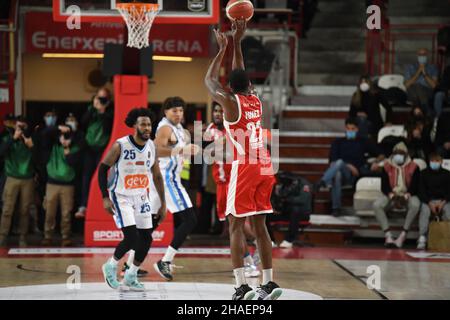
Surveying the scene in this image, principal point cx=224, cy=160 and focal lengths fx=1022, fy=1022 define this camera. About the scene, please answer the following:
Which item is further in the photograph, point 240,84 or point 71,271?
point 71,271

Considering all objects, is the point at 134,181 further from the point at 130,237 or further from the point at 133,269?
the point at 133,269

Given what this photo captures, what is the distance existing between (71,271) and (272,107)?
6794mm

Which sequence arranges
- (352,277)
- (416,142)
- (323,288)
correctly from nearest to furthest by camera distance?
(323,288) → (352,277) → (416,142)

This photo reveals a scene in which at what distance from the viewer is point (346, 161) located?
1524cm

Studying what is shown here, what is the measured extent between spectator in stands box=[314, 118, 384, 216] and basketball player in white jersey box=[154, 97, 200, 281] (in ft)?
14.7

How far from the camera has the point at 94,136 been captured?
14.3m

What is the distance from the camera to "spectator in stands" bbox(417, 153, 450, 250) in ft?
46.3

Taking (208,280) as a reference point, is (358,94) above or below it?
above

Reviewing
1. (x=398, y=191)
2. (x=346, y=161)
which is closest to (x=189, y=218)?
(x=398, y=191)

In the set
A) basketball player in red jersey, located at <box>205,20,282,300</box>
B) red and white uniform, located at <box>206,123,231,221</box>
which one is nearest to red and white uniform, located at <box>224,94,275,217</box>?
Answer: basketball player in red jersey, located at <box>205,20,282,300</box>

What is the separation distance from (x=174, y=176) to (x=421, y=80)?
7641 millimetres

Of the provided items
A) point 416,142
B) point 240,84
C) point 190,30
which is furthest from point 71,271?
point 190,30
